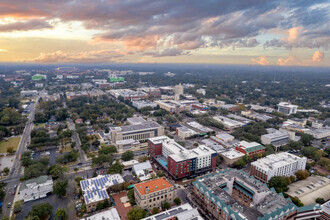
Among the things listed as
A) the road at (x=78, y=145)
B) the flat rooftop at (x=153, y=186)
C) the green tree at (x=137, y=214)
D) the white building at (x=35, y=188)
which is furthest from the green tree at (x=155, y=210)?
the road at (x=78, y=145)

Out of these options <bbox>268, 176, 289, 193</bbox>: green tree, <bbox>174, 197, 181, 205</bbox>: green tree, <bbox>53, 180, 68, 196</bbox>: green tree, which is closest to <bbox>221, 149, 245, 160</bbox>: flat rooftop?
<bbox>268, 176, 289, 193</bbox>: green tree

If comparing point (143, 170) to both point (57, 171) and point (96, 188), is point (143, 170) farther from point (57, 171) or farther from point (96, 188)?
point (57, 171)

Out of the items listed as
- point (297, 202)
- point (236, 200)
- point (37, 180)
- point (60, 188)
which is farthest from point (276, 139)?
point (37, 180)

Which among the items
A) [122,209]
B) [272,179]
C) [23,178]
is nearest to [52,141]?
[23,178]

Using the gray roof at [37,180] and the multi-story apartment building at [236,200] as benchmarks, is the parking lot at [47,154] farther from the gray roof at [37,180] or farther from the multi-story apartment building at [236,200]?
the multi-story apartment building at [236,200]

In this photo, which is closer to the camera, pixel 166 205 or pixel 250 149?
pixel 166 205

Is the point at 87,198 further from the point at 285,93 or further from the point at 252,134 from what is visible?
the point at 285,93
